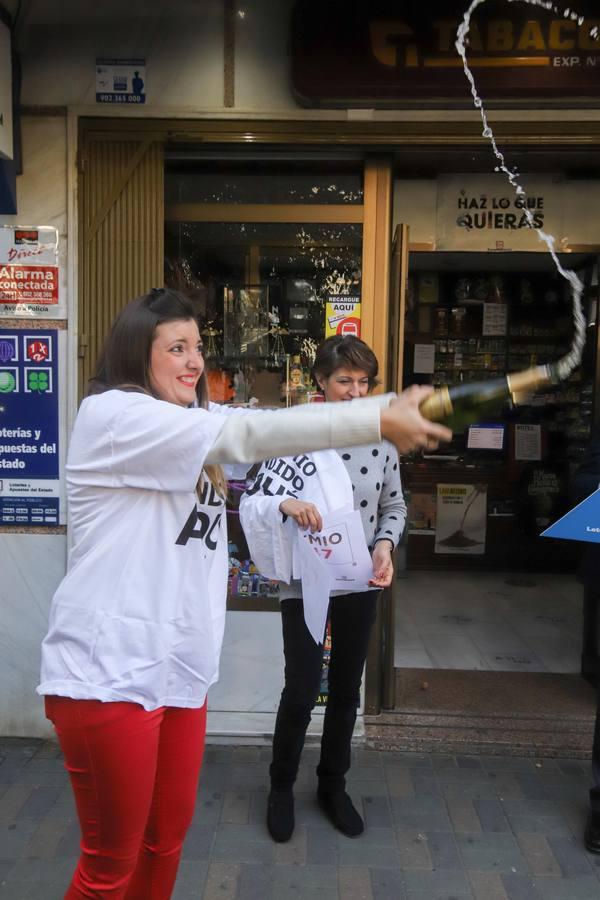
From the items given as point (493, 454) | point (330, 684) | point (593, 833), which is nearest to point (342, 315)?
point (330, 684)

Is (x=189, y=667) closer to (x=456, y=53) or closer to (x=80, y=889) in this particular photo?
(x=80, y=889)

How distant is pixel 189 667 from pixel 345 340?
1.36 metres

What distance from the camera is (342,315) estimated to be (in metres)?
3.65

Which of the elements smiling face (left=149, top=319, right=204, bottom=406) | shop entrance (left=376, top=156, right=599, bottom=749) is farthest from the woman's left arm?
shop entrance (left=376, top=156, right=599, bottom=749)

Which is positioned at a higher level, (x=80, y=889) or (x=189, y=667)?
(x=189, y=667)

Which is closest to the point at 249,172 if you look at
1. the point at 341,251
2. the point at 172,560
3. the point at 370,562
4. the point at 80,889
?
the point at 341,251

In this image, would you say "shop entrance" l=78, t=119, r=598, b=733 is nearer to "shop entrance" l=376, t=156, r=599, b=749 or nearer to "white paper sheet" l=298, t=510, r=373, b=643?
"white paper sheet" l=298, t=510, r=373, b=643

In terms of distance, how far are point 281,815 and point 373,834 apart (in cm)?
38

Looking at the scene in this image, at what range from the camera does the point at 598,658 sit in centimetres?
418

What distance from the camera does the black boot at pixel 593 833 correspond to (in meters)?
2.74

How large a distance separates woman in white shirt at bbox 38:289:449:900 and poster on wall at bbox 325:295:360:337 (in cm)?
191

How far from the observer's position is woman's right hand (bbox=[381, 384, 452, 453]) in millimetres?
1371

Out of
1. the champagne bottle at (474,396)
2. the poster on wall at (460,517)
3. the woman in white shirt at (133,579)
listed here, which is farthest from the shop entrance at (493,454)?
the champagne bottle at (474,396)

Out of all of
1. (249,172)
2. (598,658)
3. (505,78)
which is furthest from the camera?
(598,658)
